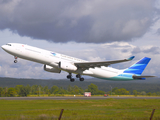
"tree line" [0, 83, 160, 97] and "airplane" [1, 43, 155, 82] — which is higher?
"airplane" [1, 43, 155, 82]

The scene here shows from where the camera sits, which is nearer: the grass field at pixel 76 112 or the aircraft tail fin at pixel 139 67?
the grass field at pixel 76 112

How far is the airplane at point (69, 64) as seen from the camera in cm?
3297

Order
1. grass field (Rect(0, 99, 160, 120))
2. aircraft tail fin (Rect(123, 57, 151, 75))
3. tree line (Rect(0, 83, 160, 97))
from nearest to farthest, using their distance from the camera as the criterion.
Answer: grass field (Rect(0, 99, 160, 120)) < aircraft tail fin (Rect(123, 57, 151, 75)) < tree line (Rect(0, 83, 160, 97))

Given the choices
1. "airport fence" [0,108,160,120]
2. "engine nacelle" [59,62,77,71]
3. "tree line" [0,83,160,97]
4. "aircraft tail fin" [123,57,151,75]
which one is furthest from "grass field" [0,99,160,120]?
"tree line" [0,83,160,97]

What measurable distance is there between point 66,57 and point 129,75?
17.2 m

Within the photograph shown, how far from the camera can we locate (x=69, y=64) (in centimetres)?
3638

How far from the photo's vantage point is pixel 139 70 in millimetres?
47938

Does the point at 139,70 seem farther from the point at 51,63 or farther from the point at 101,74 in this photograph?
the point at 51,63

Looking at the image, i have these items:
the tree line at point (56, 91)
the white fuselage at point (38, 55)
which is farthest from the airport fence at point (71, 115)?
the tree line at point (56, 91)

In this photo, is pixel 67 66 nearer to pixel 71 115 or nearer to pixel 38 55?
pixel 38 55

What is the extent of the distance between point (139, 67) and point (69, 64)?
19.9 meters

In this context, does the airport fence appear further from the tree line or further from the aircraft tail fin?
the tree line

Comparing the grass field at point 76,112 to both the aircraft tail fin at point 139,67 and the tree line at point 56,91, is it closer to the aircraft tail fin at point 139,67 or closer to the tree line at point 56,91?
the aircraft tail fin at point 139,67

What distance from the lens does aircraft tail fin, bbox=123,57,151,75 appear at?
4725 cm
